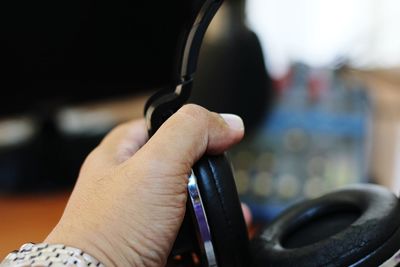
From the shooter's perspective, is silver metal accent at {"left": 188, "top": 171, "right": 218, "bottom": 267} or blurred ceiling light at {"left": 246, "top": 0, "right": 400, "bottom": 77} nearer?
silver metal accent at {"left": 188, "top": 171, "right": 218, "bottom": 267}

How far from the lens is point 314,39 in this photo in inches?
71.7

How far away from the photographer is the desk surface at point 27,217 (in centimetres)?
96

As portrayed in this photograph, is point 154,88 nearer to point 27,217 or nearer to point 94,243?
point 27,217

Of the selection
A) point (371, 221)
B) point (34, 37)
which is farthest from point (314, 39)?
point (371, 221)

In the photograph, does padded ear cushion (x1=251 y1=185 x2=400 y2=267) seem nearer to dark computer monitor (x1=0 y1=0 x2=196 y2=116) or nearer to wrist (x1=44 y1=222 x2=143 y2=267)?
wrist (x1=44 y1=222 x2=143 y2=267)

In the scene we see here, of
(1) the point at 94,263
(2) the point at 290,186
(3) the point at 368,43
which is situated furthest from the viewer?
(3) the point at 368,43

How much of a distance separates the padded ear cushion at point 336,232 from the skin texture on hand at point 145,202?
0.35 feet

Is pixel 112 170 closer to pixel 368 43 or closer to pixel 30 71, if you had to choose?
pixel 30 71

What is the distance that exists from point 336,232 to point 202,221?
0.50 feet

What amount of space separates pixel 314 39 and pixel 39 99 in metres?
0.96

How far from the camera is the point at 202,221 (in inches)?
16.8

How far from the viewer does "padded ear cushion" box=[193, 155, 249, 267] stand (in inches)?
16.8

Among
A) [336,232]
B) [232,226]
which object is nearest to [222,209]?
[232,226]

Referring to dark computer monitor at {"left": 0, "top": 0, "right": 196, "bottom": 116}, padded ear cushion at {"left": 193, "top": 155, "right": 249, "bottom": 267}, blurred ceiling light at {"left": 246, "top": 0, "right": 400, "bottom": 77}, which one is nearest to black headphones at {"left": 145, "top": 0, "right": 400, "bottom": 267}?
padded ear cushion at {"left": 193, "top": 155, "right": 249, "bottom": 267}
